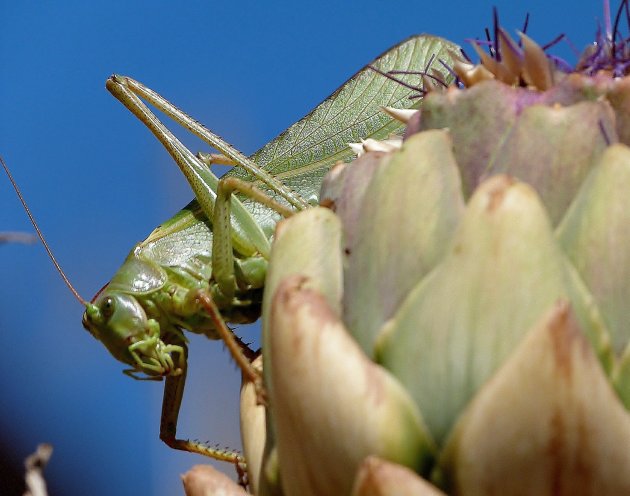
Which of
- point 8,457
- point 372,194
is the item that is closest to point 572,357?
point 372,194

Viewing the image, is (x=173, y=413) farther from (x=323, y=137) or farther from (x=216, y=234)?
(x=323, y=137)

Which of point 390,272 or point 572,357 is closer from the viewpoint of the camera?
point 572,357

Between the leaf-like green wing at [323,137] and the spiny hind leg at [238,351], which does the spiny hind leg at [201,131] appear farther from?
the spiny hind leg at [238,351]

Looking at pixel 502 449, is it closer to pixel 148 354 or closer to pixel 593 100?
pixel 593 100

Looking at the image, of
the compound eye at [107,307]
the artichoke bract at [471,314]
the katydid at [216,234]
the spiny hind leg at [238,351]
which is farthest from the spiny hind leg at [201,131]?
the artichoke bract at [471,314]

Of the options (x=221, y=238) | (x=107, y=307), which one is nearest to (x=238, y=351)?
(x=221, y=238)

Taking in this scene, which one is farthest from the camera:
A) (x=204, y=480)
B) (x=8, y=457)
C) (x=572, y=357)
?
(x=8, y=457)

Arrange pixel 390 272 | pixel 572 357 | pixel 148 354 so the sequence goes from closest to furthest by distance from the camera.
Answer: pixel 572 357, pixel 390 272, pixel 148 354
